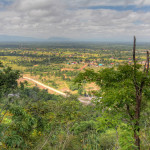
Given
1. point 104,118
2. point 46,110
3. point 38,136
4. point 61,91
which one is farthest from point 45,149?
point 61,91

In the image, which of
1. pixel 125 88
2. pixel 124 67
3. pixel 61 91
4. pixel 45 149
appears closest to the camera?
pixel 125 88

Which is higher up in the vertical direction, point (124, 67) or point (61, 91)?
point (124, 67)

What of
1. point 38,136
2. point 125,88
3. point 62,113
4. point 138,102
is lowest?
point 38,136

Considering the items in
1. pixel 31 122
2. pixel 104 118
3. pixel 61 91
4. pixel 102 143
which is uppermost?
pixel 104 118

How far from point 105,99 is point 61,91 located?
3380cm

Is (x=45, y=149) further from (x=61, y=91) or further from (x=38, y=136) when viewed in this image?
(x=61, y=91)

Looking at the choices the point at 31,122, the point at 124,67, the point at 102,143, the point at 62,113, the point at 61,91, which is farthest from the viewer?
the point at 61,91

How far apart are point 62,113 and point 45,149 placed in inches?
71.7

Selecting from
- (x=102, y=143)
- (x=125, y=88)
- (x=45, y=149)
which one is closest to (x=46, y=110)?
(x=45, y=149)

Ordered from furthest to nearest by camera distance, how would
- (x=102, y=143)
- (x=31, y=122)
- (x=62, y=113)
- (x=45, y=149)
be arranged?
(x=102, y=143), (x=62, y=113), (x=45, y=149), (x=31, y=122)

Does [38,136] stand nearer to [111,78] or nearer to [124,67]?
[111,78]

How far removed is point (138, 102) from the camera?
3.40 meters

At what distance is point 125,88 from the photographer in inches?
129

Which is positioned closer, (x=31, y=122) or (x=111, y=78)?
(x=111, y=78)
